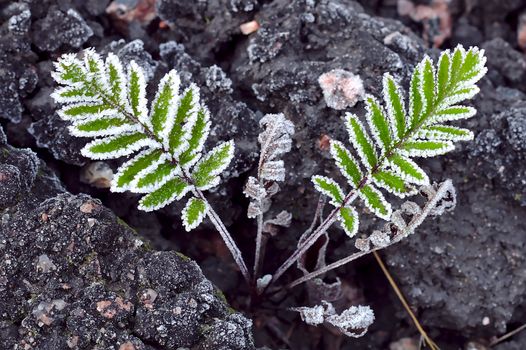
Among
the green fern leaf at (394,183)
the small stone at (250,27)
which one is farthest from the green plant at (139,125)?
the small stone at (250,27)

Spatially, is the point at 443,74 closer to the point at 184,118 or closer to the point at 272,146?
the point at 272,146

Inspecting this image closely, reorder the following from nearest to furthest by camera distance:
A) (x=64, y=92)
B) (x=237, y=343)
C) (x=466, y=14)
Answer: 1. (x=64, y=92)
2. (x=237, y=343)
3. (x=466, y=14)

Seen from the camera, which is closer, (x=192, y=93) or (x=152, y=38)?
(x=192, y=93)

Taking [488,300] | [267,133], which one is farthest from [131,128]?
[488,300]

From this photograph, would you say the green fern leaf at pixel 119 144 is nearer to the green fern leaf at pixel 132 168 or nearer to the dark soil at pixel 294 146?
the green fern leaf at pixel 132 168

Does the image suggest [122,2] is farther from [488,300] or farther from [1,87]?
[488,300]

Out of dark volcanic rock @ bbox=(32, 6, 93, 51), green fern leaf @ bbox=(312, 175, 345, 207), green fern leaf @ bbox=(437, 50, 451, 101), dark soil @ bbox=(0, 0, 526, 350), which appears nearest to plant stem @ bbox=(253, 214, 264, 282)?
dark soil @ bbox=(0, 0, 526, 350)
